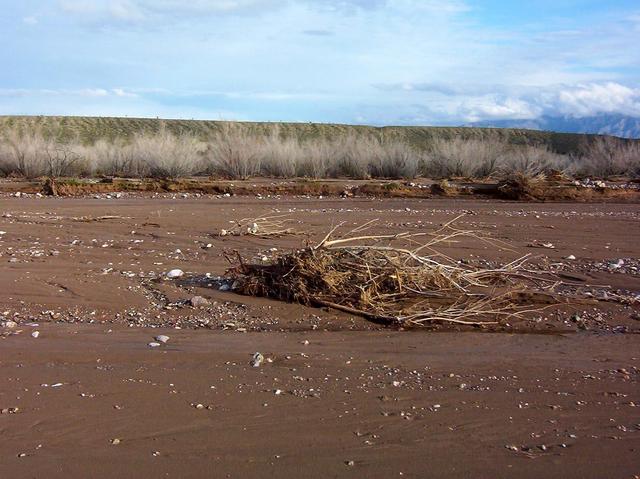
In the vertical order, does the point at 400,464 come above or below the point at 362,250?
below

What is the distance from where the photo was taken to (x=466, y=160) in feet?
100

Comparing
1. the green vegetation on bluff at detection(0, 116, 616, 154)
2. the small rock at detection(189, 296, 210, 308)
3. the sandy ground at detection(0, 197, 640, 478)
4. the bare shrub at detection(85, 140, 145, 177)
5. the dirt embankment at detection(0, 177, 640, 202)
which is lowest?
the sandy ground at detection(0, 197, 640, 478)

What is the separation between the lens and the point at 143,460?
4473 mm

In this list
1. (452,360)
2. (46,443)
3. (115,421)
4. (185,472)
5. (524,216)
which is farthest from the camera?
(524,216)

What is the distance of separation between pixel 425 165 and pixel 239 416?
2782 cm

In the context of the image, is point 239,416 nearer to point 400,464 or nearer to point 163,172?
point 400,464

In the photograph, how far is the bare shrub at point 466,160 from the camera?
30.5 meters

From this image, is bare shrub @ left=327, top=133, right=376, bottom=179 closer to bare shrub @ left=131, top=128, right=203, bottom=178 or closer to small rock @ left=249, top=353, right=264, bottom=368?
bare shrub @ left=131, top=128, right=203, bottom=178

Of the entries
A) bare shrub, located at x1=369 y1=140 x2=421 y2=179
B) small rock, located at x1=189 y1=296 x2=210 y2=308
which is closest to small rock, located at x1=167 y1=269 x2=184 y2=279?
small rock, located at x1=189 y1=296 x2=210 y2=308

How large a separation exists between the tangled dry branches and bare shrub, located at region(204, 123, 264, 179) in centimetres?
1967

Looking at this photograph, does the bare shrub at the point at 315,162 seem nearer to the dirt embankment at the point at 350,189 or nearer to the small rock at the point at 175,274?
the dirt embankment at the point at 350,189

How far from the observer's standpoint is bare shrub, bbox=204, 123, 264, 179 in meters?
28.9

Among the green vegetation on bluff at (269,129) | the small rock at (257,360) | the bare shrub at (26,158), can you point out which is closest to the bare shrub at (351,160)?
the bare shrub at (26,158)

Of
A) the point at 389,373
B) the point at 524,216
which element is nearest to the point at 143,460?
the point at 389,373
